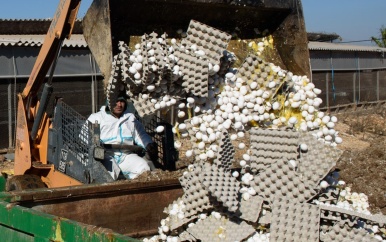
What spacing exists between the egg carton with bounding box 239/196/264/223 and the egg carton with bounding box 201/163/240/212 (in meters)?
0.07

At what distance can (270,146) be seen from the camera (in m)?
4.20

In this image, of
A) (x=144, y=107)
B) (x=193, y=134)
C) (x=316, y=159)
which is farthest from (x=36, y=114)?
(x=316, y=159)

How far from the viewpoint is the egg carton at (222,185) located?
3941 mm

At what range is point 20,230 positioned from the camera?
13.5ft

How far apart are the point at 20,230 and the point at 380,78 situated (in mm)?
22687

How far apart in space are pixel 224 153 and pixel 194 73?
0.60 meters

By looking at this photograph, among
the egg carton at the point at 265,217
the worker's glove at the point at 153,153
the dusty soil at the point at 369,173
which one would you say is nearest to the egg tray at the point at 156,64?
the egg carton at the point at 265,217

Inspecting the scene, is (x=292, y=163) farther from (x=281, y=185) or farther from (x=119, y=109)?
(x=119, y=109)

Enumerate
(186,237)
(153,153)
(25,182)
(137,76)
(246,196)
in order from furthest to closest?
(153,153) < (25,182) < (137,76) < (186,237) < (246,196)

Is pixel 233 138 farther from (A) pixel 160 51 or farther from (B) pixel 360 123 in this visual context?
(B) pixel 360 123

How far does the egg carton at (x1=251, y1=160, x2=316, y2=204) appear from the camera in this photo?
13.0 feet

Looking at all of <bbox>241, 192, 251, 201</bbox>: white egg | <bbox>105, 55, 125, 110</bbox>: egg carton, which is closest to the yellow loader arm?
<bbox>105, 55, 125, 110</bbox>: egg carton

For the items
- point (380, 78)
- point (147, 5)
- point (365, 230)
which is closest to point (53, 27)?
point (147, 5)

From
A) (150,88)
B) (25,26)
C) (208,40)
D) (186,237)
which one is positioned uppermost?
(25,26)
